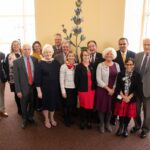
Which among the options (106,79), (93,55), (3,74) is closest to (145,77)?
(106,79)

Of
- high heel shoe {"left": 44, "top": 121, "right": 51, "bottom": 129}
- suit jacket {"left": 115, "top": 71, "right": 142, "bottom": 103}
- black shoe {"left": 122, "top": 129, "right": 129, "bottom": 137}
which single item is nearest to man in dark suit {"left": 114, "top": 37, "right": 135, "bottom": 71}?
suit jacket {"left": 115, "top": 71, "right": 142, "bottom": 103}

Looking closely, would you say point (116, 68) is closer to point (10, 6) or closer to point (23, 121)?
point (23, 121)

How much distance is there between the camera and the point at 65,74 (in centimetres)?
357

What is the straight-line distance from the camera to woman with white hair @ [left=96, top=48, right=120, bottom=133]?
340 cm

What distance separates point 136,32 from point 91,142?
8.46 ft

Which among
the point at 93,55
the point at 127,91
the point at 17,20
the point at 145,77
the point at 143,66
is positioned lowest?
the point at 127,91

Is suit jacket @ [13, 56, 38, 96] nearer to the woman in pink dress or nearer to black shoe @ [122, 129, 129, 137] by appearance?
the woman in pink dress

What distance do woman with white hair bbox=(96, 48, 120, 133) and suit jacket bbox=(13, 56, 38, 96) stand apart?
1.06 meters

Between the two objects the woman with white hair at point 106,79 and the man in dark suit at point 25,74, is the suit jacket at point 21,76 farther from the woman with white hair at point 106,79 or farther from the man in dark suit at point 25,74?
the woman with white hair at point 106,79

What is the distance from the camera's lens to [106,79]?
11.2 ft

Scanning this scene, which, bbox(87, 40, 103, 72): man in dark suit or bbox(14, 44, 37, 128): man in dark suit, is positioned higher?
bbox(87, 40, 103, 72): man in dark suit

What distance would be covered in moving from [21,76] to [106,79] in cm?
132

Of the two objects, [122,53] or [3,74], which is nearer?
[122,53]

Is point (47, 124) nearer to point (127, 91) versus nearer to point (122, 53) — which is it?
point (127, 91)
